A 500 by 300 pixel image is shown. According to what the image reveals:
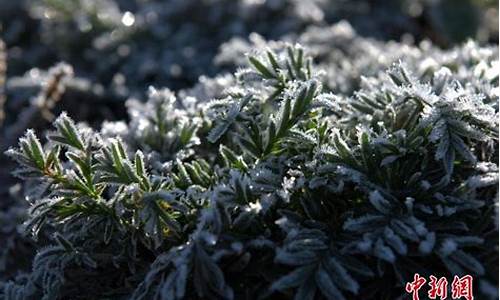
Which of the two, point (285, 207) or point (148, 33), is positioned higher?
point (148, 33)

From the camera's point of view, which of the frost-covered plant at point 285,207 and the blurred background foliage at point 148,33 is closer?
the frost-covered plant at point 285,207

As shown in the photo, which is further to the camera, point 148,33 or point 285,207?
point 148,33

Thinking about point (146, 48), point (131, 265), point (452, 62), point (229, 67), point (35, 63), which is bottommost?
point (131, 265)

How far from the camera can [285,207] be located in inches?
68.8

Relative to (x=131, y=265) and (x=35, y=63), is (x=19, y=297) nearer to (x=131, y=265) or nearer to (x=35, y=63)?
(x=131, y=265)

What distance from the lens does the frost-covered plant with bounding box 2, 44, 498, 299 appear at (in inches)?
61.3

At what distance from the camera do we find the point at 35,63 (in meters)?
3.82

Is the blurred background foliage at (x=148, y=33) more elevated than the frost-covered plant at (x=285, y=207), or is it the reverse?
the blurred background foliage at (x=148, y=33)

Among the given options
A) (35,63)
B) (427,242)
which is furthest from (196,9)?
(427,242)

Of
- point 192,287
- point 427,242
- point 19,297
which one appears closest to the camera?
point 427,242

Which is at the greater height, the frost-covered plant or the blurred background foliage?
the blurred background foliage

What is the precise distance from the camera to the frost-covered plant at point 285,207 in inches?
61.3

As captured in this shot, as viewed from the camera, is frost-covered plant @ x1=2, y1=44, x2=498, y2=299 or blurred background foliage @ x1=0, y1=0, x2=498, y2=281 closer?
frost-covered plant @ x1=2, y1=44, x2=498, y2=299

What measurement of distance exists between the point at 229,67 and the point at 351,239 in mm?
2030
